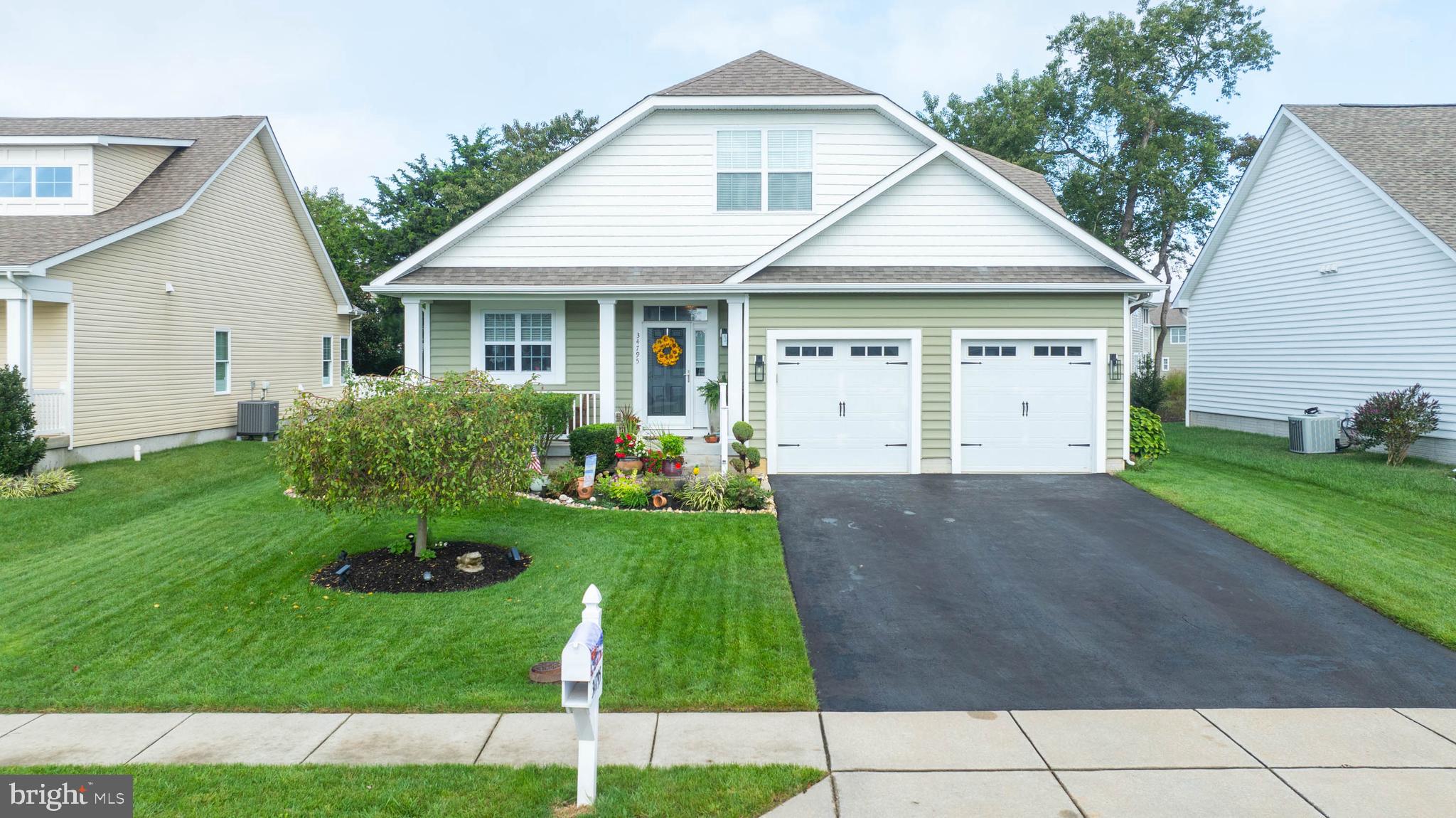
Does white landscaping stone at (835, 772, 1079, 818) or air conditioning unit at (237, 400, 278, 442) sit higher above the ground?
air conditioning unit at (237, 400, 278, 442)

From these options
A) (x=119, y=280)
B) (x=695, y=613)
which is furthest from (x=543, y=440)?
(x=119, y=280)

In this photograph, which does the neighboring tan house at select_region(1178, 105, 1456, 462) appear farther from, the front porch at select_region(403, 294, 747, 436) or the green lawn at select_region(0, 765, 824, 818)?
the green lawn at select_region(0, 765, 824, 818)

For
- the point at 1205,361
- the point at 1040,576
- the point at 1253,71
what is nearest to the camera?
the point at 1040,576

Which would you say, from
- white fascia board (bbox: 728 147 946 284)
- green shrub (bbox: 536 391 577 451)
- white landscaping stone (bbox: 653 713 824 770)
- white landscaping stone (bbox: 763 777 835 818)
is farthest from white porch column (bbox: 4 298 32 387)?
white landscaping stone (bbox: 763 777 835 818)

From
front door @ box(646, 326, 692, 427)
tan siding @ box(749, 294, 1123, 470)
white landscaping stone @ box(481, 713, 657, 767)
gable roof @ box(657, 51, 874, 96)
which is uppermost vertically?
gable roof @ box(657, 51, 874, 96)

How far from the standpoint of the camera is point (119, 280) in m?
15.6

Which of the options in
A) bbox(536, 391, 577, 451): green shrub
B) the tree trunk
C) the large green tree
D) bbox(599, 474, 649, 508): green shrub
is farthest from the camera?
the large green tree

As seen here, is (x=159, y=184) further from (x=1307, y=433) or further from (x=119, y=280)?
(x=1307, y=433)

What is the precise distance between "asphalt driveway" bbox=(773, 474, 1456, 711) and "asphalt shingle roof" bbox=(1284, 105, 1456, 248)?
952cm

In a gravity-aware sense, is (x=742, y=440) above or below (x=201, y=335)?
below

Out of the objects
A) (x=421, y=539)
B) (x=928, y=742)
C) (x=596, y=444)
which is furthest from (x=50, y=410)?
(x=928, y=742)

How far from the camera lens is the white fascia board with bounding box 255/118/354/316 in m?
20.2

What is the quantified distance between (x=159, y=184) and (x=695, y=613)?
657 inches

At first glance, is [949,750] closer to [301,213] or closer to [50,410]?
[50,410]
